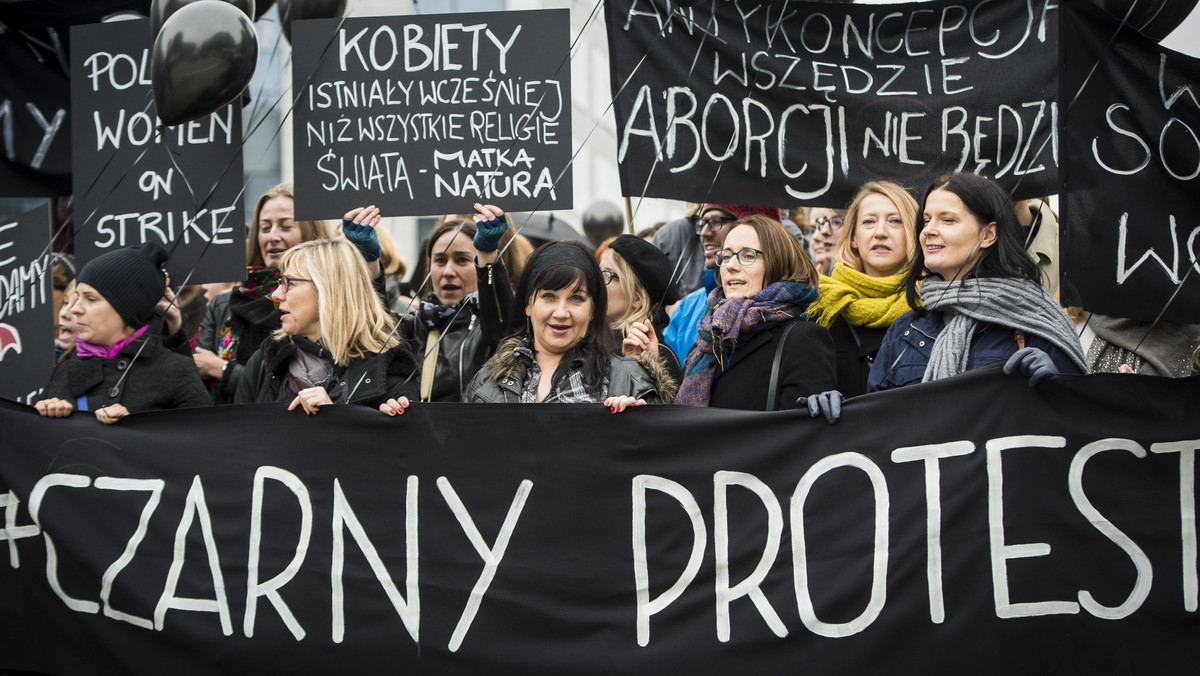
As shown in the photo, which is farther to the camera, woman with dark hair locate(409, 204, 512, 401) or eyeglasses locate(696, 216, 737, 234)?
eyeglasses locate(696, 216, 737, 234)

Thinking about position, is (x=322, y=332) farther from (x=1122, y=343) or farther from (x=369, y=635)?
(x=1122, y=343)

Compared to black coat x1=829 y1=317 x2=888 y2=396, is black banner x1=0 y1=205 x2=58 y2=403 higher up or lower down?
higher up

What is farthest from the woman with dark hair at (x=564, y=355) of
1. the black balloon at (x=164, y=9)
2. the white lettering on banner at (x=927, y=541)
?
the black balloon at (x=164, y=9)

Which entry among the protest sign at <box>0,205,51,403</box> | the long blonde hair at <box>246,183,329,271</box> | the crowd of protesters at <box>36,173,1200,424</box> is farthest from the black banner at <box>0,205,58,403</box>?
the long blonde hair at <box>246,183,329,271</box>

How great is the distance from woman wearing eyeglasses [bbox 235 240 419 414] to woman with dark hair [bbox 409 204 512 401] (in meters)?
0.24

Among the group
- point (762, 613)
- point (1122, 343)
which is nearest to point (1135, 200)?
point (1122, 343)

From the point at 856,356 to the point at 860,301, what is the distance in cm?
19

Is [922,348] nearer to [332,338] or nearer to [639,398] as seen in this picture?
[639,398]

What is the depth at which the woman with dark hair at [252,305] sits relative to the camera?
4977 millimetres

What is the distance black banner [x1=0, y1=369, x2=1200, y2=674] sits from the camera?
3367mm

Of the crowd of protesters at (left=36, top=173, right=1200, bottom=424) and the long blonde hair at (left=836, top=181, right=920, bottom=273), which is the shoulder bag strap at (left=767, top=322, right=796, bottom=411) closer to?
the crowd of protesters at (left=36, top=173, right=1200, bottom=424)

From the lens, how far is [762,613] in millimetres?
3461

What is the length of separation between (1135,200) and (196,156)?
11.6ft

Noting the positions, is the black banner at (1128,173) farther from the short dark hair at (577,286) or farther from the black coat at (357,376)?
the black coat at (357,376)
